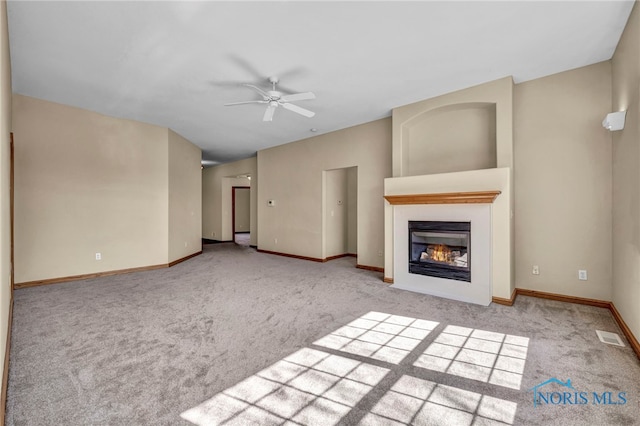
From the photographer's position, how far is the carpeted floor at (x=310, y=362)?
1618 millimetres

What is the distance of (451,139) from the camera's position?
4.22 m

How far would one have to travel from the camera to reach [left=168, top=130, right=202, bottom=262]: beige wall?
591 cm

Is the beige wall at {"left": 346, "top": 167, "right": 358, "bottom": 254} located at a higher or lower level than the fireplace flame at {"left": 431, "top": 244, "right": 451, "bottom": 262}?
higher

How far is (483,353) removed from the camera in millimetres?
2275

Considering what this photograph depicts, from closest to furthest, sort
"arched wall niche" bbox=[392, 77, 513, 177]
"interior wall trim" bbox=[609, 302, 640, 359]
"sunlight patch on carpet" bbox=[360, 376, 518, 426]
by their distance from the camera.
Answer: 1. "sunlight patch on carpet" bbox=[360, 376, 518, 426]
2. "interior wall trim" bbox=[609, 302, 640, 359]
3. "arched wall niche" bbox=[392, 77, 513, 177]

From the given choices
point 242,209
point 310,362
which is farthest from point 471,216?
point 242,209

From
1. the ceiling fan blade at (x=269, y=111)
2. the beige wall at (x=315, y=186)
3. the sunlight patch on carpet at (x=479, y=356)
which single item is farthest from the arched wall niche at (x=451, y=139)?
the sunlight patch on carpet at (x=479, y=356)

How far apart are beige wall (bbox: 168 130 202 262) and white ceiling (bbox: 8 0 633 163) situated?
182 centimetres

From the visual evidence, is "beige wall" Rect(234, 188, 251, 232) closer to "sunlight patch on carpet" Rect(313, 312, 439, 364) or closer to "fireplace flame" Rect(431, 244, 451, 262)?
"fireplace flame" Rect(431, 244, 451, 262)

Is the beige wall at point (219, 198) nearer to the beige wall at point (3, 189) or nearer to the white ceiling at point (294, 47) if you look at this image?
the white ceiling at point (294, 47)

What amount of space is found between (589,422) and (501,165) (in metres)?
2.85

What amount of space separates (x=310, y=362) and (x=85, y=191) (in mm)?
4928

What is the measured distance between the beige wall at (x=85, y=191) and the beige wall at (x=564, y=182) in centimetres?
626

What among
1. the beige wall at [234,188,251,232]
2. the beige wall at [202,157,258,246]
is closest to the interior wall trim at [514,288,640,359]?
the beige wall at [202,157,258,246]
